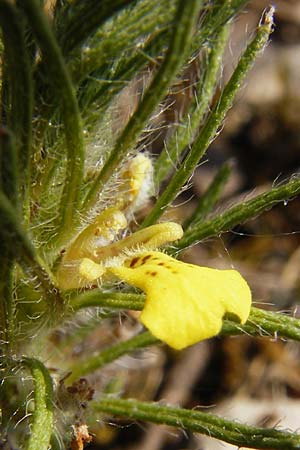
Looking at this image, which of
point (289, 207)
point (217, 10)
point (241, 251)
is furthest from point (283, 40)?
point (217, 10)

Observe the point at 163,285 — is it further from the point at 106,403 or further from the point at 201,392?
the point at 201,392

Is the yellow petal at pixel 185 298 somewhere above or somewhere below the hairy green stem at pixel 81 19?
below

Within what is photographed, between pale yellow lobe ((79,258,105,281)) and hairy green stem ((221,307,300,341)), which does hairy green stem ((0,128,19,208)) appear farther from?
hairy green stem ((221,307,300,341))

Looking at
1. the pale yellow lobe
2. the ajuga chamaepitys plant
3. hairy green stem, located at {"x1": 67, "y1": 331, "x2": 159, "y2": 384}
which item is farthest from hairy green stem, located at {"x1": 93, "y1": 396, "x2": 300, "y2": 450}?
the pale yellow lobe

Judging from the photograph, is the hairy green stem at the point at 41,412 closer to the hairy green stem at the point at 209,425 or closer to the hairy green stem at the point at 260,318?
the hairy green stem at the point at 260,318

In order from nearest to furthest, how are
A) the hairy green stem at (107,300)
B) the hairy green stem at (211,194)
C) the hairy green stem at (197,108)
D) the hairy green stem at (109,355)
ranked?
the hairy green stem at (107,300), the hairy green stem at (197,108), the hairy green stem at (109,355), the hairy green stem at (211,194)

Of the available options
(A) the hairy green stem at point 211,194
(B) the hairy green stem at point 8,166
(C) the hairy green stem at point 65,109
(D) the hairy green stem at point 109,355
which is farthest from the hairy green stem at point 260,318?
(A) the hairy green stem at point 211,194
